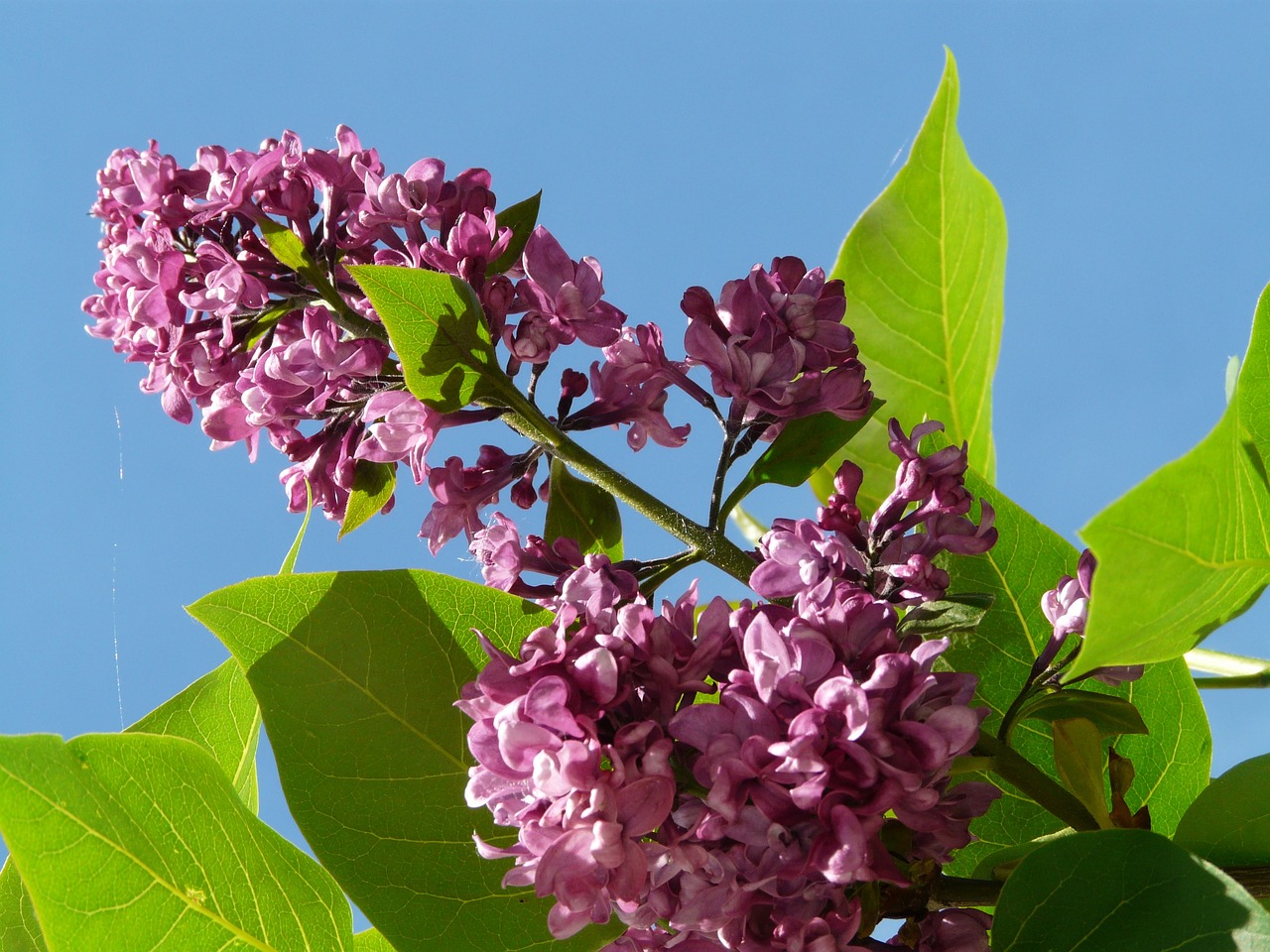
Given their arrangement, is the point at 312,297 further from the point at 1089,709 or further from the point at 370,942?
the point at 1089,709

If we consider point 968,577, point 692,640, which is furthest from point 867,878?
point 968,577

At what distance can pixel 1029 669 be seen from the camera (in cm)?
103

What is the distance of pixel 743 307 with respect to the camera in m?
0.88

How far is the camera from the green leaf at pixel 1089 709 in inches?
33.3

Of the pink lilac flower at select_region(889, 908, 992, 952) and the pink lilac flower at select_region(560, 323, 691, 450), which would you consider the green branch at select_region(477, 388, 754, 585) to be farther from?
the pink lilac flower at select_region(889, 908, 992, 952)

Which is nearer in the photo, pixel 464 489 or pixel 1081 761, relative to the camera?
pixel 1081 761

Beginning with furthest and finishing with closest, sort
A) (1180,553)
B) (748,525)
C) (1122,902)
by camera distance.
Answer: (748,525) → (1122,902) → (1180,553)

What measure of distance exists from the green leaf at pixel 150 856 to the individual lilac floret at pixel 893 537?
0.44m

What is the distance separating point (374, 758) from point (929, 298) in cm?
84

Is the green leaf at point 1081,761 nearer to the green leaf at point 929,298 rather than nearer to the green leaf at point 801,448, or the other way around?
the green leaf at point 801,448

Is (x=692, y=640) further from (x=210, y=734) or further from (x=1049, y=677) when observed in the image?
(x=210, y=734)

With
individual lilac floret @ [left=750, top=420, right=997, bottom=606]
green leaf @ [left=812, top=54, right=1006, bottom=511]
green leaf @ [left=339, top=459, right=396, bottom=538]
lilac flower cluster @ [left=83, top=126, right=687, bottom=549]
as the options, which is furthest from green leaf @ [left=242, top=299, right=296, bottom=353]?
green leaf @ [left=812, top=54, right=1006, bottom=511]

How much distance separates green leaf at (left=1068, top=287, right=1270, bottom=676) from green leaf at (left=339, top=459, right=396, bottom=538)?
60 cm

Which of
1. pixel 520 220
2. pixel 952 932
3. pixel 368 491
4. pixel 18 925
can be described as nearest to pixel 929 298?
pixel 520 220
